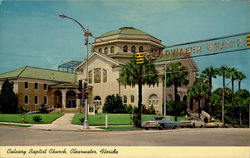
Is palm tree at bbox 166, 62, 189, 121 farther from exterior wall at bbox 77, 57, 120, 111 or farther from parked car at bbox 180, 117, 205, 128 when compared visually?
exterior wall at bbox 77, 57, 120, 111

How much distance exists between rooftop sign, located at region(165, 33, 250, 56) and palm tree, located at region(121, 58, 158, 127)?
3.95 m

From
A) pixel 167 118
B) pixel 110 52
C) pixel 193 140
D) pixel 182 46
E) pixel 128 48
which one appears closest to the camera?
pixel 193 140

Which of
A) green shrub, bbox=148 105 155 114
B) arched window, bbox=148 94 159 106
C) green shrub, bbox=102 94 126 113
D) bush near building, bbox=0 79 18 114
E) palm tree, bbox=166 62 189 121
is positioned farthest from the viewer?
green shrub, bbox=102 94 126 113

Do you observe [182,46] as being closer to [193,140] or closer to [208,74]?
[193,140]

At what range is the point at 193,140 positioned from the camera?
13500mm

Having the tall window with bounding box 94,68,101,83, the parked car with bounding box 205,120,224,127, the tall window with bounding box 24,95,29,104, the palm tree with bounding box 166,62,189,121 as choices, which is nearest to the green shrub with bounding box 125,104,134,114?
the palm tree with bounding box 166,62,189,121

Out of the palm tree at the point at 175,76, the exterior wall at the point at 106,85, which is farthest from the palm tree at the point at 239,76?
the exterior wall at the point at 106,85

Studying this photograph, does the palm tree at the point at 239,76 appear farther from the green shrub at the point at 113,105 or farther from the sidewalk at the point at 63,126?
the sidewalk at the point at 63,126

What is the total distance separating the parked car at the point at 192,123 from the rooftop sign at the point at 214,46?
800cm

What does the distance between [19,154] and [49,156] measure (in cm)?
137

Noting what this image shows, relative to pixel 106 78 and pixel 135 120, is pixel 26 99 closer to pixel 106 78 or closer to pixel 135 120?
pixel 106 78

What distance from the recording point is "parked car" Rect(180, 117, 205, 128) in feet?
74.6

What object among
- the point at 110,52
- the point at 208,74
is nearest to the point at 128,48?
the point at 110,52

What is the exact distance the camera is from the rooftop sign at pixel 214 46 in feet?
45.6
